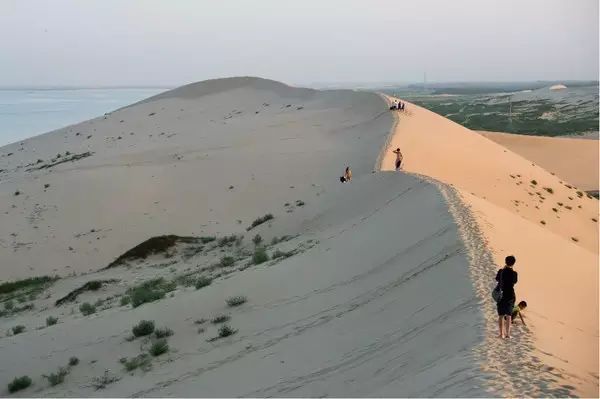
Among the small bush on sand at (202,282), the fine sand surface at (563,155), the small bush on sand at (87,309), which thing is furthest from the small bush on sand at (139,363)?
the fine sand surface at (563,155)

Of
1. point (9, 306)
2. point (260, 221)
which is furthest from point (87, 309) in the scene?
point (260, 221)

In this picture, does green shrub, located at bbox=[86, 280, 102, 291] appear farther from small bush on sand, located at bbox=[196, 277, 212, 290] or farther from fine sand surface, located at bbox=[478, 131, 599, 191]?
fine sand surface, located at bbox=[478, 131, 599, 191]

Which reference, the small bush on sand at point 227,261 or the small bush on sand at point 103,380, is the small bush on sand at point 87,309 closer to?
the small bush on sand at point 227,261

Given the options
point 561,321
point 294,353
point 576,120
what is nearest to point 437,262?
point 561,321

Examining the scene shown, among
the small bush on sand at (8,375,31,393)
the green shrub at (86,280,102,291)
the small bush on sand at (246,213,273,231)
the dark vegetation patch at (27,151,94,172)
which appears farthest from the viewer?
the dark vegetation patch at (27,151,94,172)

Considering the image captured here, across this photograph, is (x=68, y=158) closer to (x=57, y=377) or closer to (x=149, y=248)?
(x=149, y=248)

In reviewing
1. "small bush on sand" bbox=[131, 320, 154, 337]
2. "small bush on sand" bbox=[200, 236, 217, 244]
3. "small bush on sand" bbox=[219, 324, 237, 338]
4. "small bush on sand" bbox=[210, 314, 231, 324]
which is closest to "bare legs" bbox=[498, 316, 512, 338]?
"small bush on sand" bbox=[219, 324, 237, 338]
